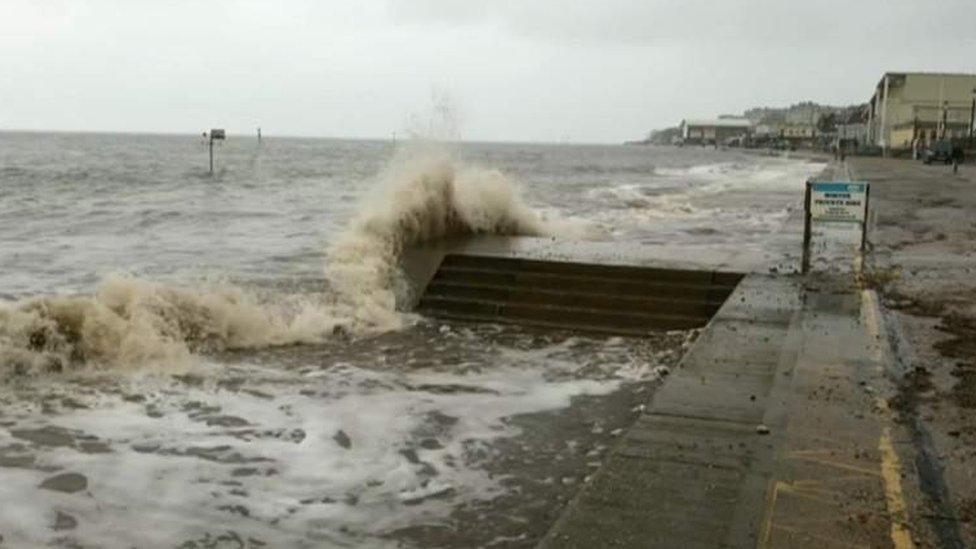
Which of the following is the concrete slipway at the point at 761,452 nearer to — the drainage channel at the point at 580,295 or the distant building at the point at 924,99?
the drainage channel at the point at 580,295

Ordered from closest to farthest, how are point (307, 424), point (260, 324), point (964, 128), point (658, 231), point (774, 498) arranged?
point (774, 498) → point (307, 424) → point (260, 324) → point (658, 231) → point (964, 128)

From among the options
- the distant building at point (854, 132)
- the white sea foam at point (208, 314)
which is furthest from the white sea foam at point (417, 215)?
the distant building at point (854, 132)

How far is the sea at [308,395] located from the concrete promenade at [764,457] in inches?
27.3

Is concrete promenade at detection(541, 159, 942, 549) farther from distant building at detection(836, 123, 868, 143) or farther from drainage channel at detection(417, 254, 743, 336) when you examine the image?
distant building at detection(836, 123, 868, 143)

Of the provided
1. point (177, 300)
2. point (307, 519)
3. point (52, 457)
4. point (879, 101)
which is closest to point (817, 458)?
point (307, 519)

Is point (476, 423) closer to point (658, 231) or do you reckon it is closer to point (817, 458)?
point (817, 458)

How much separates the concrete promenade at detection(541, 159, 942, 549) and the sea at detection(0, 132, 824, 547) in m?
0.69

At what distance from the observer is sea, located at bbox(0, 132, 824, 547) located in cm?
515

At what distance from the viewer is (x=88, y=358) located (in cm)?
889

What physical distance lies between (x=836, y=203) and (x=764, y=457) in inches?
294

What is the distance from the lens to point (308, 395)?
766 cm

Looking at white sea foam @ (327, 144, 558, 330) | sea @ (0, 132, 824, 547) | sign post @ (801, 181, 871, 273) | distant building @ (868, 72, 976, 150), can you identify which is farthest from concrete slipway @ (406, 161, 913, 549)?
distant building @ (868, 72, 976, 150)

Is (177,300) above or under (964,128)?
under

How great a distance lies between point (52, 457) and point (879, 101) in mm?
124294
